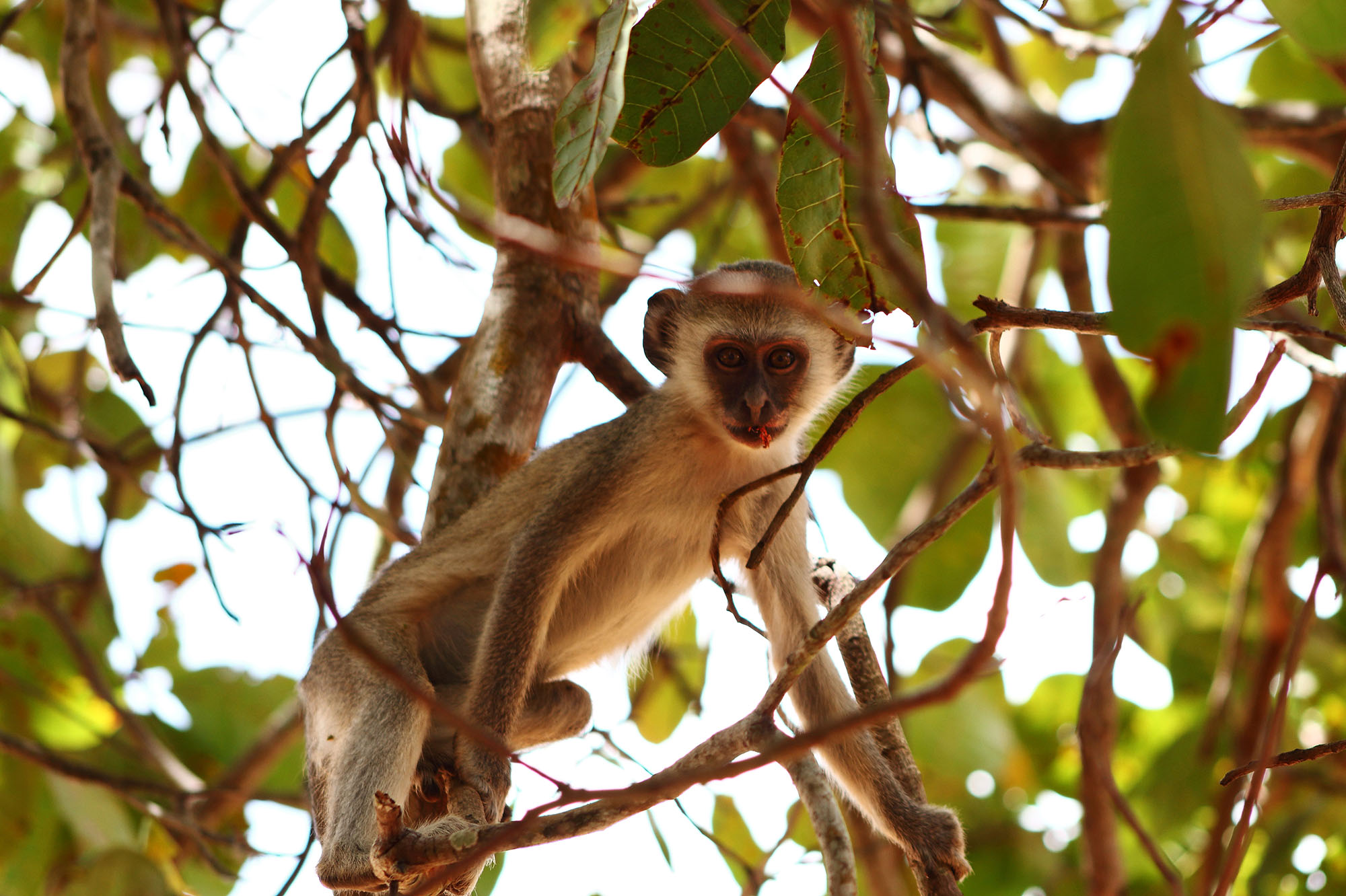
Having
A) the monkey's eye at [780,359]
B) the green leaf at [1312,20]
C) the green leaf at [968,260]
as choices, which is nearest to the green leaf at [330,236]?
the monkey's eye at [780,359]

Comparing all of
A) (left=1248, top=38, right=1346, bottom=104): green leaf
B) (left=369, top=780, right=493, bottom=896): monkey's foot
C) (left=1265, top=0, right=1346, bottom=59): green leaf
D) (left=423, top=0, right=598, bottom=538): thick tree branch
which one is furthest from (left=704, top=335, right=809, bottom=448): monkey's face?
(left=1248, top=38, right=1346, bottom=104): green leaf

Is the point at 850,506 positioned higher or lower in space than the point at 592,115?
higher

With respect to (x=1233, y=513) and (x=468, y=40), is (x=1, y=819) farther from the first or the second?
Answer: (x=1233, y=513)

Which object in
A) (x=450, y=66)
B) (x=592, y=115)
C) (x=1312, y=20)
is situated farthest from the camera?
(x=450, y=66)

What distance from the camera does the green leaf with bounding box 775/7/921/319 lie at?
7.80 feet

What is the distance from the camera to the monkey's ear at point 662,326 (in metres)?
4.56

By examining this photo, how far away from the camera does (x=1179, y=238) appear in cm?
117

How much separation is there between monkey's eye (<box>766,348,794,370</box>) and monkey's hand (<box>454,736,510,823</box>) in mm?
1844

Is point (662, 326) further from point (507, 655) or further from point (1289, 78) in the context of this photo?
point (1289, 78)

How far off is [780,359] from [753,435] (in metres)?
0.54

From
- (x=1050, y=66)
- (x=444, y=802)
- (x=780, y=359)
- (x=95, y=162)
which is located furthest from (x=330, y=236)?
(x=1050, y=66)

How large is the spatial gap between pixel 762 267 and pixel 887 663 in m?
1.56

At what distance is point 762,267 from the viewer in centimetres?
426

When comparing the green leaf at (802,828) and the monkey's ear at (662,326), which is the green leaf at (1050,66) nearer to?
the monkey's ear at (662,326)
